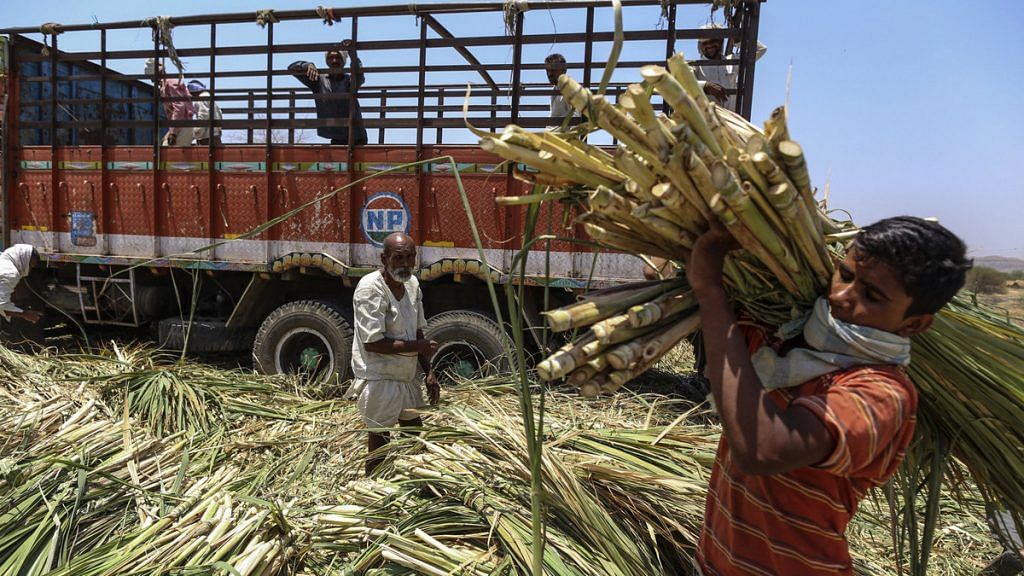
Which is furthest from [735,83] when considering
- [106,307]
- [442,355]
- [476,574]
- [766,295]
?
[106,307]

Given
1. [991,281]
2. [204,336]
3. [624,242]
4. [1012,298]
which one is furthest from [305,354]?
[991,281]

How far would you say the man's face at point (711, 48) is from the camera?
466 cm

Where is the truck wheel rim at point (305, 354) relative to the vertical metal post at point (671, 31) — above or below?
below

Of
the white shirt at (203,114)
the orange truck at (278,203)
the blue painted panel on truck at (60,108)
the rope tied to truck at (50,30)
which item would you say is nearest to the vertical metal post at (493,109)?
the orange truck at (278,203)

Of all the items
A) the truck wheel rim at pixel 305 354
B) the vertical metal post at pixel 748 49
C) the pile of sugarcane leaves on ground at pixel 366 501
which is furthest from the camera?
the truck wheel rim at pixel 305 354

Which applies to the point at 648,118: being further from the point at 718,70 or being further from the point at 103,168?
the point at 103,168

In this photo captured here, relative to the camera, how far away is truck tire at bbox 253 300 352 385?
5410 millimetres

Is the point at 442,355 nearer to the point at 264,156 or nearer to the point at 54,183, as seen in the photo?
the point at 264,156

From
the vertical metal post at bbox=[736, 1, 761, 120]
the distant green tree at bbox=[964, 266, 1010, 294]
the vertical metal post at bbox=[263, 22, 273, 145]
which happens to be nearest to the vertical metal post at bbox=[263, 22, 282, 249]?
the vertical metal post at bbox=[263, 22, 273, 145]

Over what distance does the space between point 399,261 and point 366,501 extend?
1552 millimetres

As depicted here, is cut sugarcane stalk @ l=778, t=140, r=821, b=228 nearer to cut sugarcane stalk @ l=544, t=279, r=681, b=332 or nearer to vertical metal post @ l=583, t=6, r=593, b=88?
cut sugarcane stalk @ l=544, t=279, r=681, b=332

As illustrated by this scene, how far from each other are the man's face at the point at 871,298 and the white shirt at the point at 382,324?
2.58 m

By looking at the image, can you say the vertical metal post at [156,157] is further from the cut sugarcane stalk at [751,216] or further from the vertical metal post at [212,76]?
the cut sugarcane stalk at [751,216]

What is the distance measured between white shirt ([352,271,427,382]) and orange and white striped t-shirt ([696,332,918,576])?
2324mm
